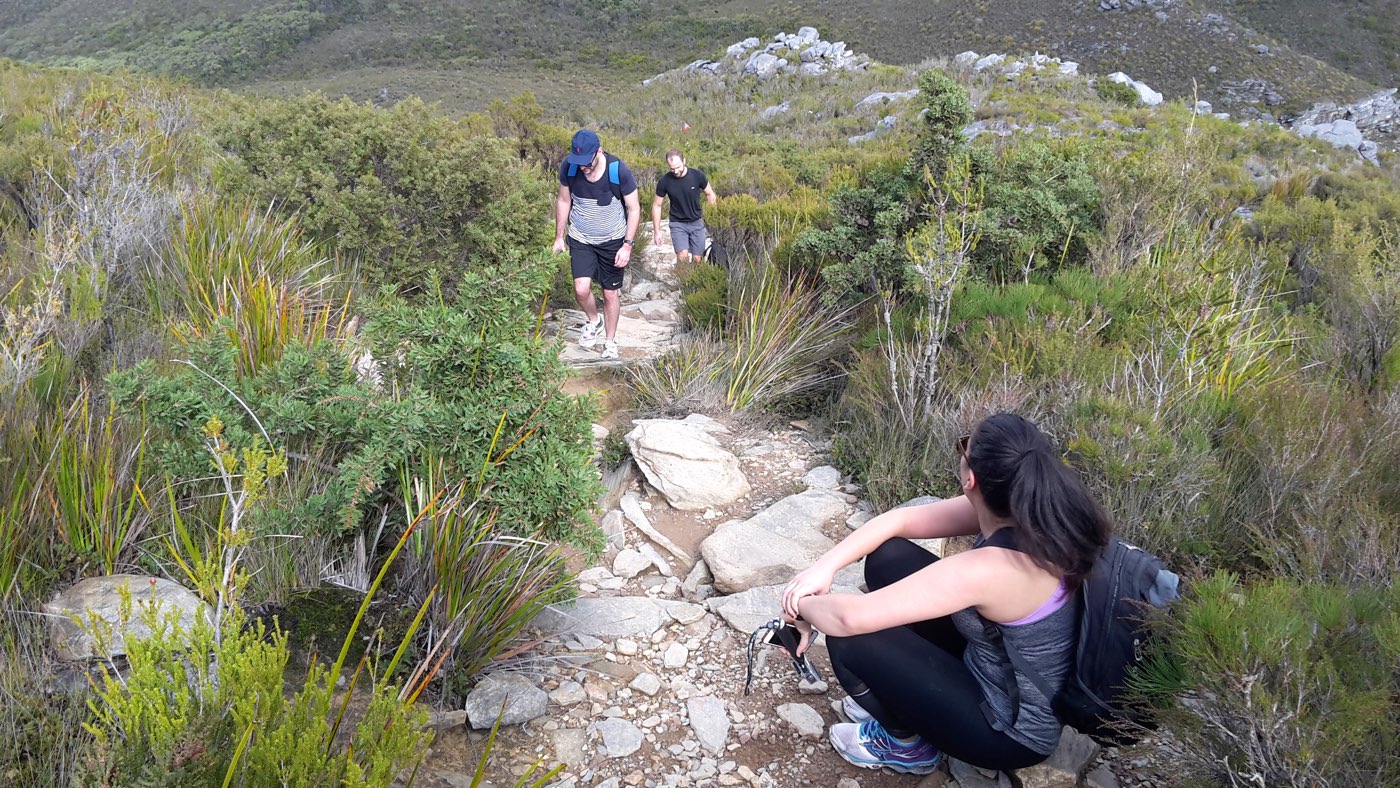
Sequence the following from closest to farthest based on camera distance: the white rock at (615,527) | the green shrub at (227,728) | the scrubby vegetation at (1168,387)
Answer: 1. the green shrub at (227,728)
2. the scrubby vegetation at (1168,387)
3. the white rock at (615,527)

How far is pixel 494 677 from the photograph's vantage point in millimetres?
2725

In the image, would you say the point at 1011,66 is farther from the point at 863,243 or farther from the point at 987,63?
the point at 863,243

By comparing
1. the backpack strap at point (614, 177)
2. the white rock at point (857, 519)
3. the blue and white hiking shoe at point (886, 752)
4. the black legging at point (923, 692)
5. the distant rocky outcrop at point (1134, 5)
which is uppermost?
the distant rocky outcrop at point (1134, 5)

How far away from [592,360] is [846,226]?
2050 millimetres

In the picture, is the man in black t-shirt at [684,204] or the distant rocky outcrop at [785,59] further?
the distant rocky outcrop at [785,59]

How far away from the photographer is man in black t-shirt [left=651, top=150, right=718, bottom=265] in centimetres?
848

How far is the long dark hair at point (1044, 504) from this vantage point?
2141mm

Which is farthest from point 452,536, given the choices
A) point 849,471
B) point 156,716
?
point 849,471

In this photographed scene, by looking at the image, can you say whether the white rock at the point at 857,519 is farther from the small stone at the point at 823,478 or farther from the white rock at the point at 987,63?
the white rock at the point at 987,63

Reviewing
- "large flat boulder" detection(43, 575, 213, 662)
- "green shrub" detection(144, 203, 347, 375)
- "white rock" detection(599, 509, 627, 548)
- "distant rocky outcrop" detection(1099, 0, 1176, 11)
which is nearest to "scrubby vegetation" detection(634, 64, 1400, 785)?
"white rock" detection(599, 509, 627, 548)

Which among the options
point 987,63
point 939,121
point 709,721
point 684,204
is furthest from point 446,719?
point 987,63

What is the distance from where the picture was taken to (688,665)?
10.2 feet

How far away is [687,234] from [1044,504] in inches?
273

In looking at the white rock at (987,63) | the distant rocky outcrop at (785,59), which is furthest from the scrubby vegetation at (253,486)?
the distant rocky outcrop at (785,59)
